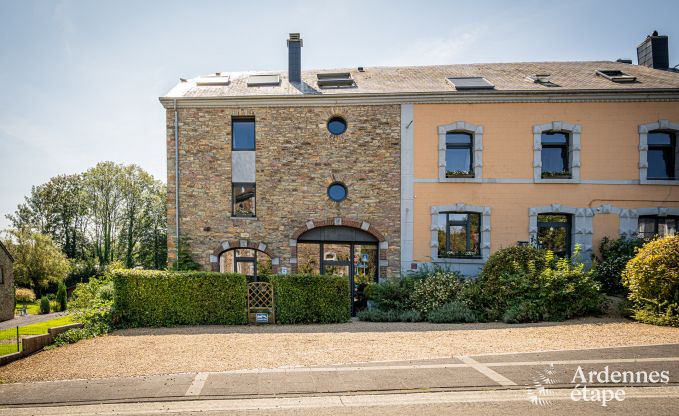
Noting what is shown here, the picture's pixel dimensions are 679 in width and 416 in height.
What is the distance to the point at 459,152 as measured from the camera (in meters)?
13.6

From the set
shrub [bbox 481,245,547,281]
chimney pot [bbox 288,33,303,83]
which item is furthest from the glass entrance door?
chimney pot [bbox 288,33,303,83]

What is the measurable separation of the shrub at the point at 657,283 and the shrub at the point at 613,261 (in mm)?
1868

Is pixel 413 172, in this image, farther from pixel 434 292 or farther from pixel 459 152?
pixel 434 292

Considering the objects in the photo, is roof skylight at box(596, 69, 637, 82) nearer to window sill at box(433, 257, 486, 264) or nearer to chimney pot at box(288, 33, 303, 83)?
window sill at box(433, 257, 486, 264)

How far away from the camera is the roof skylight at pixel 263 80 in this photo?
1470 cm

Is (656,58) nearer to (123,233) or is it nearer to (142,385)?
(142,385)

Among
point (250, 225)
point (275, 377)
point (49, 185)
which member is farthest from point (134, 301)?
point (49, 185)

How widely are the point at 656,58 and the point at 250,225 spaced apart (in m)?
17.7

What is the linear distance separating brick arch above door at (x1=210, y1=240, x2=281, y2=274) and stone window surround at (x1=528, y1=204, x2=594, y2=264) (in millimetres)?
8724

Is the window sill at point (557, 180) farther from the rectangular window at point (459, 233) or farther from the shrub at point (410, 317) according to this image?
the shrub at point (410, 317)

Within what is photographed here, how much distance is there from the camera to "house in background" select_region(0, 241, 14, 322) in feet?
82.5

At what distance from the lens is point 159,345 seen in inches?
314

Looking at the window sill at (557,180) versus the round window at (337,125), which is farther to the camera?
the round window at (337,125)

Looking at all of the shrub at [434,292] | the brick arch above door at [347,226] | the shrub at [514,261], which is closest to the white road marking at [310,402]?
the shrub at [514,261]
